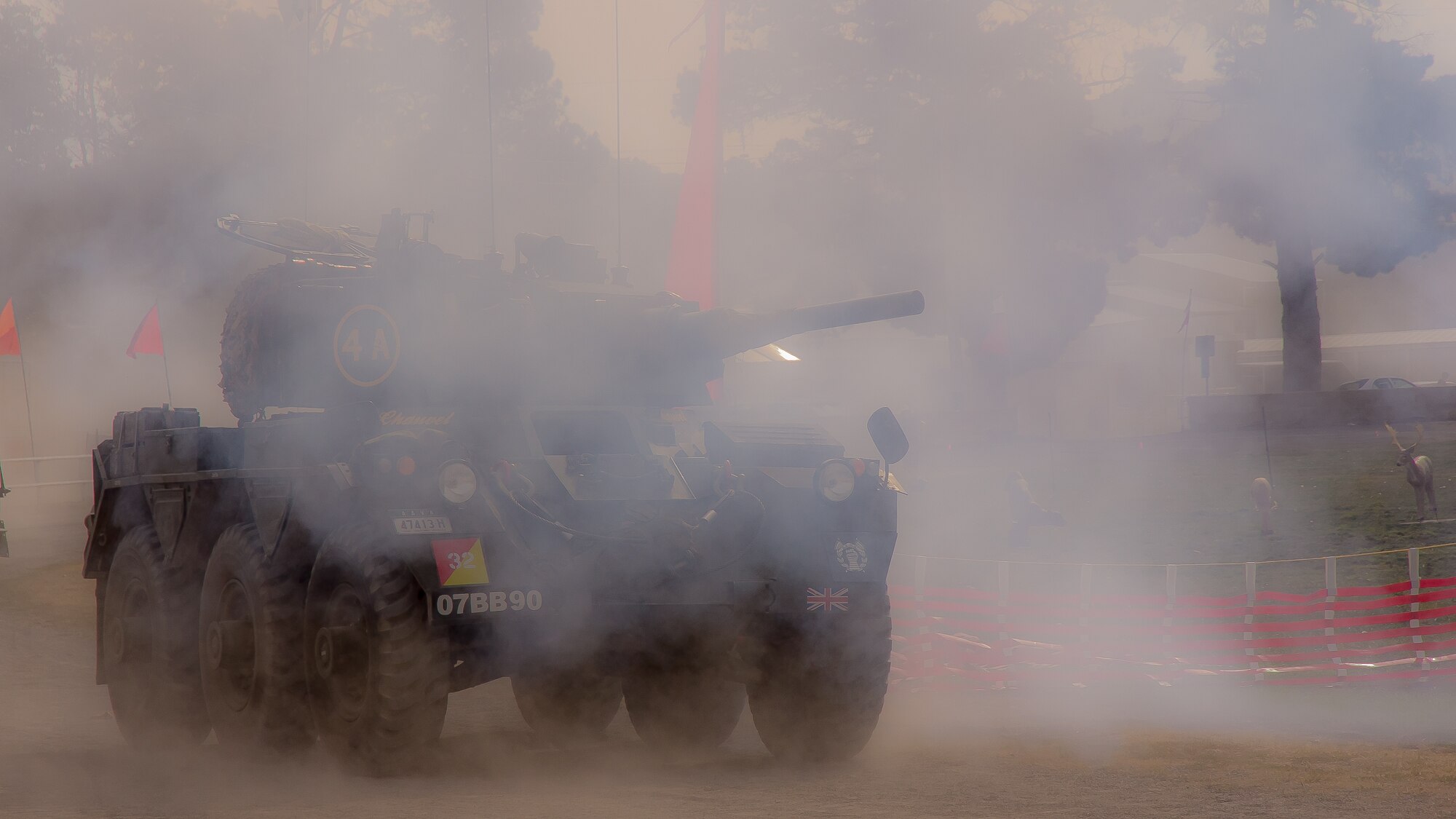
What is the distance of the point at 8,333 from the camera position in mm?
21938

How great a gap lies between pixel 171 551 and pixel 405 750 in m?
3.22

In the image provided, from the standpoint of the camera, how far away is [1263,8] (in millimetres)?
29156

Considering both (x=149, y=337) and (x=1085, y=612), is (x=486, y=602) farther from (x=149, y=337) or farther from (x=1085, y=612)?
(x=149, y=337)

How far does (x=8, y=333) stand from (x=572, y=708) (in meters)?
14.2

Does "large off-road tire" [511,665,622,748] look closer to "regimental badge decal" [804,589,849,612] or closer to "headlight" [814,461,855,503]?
"regimental badge decal" [804,589,849,612]

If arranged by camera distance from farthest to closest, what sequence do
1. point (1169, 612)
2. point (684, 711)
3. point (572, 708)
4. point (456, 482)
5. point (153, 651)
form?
1. point (1169, 612)
2. point (572, 708)
3. point (153, 651)
4. point (684, 711)
5. point (456, 482)

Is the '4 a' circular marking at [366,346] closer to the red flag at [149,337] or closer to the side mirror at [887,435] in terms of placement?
the side mirror at [887,435]

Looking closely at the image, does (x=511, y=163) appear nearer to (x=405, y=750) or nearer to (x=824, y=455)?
(x=824, y=455)

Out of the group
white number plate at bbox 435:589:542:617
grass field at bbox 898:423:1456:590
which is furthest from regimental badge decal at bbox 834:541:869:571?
grass field at bbox 898:423:1456:590

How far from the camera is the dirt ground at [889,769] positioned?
7.86m

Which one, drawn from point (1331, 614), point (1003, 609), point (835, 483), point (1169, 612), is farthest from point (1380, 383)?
point (835, 483)

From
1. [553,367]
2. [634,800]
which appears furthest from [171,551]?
[634,800]

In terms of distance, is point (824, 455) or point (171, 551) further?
point (171, 551)

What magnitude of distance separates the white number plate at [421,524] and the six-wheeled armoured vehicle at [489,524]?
1cm
